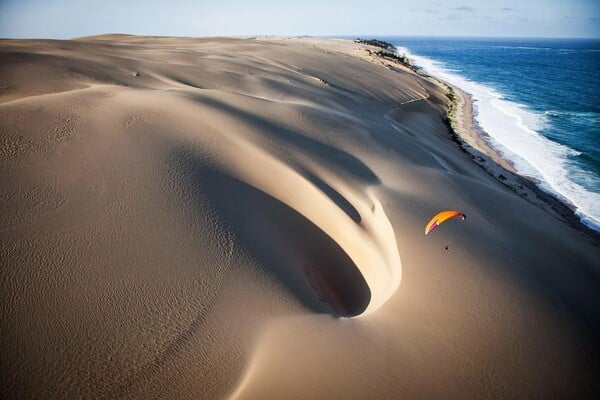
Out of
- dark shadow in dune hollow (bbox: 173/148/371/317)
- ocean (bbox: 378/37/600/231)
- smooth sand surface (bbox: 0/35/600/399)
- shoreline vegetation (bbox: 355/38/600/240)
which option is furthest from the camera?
ocean (bbox: 378/37/600/231)

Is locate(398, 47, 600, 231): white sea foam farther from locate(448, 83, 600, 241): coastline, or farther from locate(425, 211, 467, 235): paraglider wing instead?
locate(425, 211, 467, 235): paraglider wing

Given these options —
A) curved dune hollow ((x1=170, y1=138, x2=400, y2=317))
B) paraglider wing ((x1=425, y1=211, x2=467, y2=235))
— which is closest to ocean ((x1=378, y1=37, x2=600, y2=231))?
paraglider wing ((x1=425, y1=211, x2=467, y2=235))

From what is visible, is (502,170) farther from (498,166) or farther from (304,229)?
(304,229)

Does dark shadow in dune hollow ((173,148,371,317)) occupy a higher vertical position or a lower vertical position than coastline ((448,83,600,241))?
higher

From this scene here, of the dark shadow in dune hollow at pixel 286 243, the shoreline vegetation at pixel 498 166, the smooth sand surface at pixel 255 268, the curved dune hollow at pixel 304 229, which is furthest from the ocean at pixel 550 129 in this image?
the dark shadow in dune hollow at pixel 286 243

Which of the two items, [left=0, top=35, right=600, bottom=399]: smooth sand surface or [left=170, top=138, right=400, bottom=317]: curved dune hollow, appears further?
[left=170, top=138, right=400, bottom=317]: curved dune hollow

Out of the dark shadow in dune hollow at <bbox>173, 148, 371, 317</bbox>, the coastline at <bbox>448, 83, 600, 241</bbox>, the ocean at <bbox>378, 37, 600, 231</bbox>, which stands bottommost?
the ocean at <bbox>378, 37, 600, 231</bbox>
